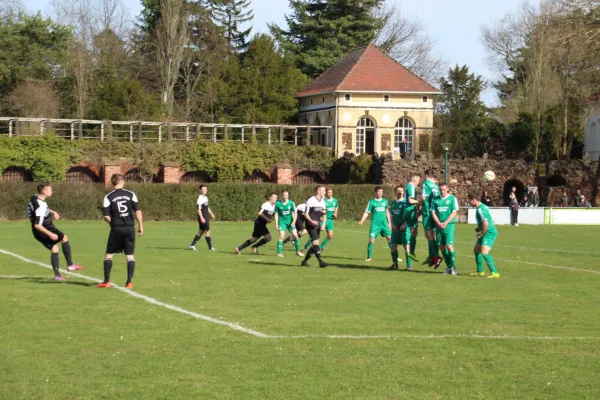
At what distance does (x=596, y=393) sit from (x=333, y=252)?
18647 millimetres

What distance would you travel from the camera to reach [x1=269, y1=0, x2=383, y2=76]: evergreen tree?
8144 cm

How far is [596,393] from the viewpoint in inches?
354

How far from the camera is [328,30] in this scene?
82312mm

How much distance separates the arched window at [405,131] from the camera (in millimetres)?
71887

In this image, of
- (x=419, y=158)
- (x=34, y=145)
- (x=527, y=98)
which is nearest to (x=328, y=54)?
(x=527, y=98)

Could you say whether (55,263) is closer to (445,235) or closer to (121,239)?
(121,239)

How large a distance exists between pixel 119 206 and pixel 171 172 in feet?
150

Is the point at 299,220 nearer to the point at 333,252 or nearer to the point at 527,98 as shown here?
the point at 333,252

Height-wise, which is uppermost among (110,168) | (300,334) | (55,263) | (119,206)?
(110,168)

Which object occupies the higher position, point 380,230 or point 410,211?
point 410,211

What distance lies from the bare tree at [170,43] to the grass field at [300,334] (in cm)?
5184

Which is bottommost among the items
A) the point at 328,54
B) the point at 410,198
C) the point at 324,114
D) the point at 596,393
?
the point at 596,393

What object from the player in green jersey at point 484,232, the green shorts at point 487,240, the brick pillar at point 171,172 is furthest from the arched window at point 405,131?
the green shorts at point 487,240

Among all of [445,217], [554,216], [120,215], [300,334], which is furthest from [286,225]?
[554,216]
